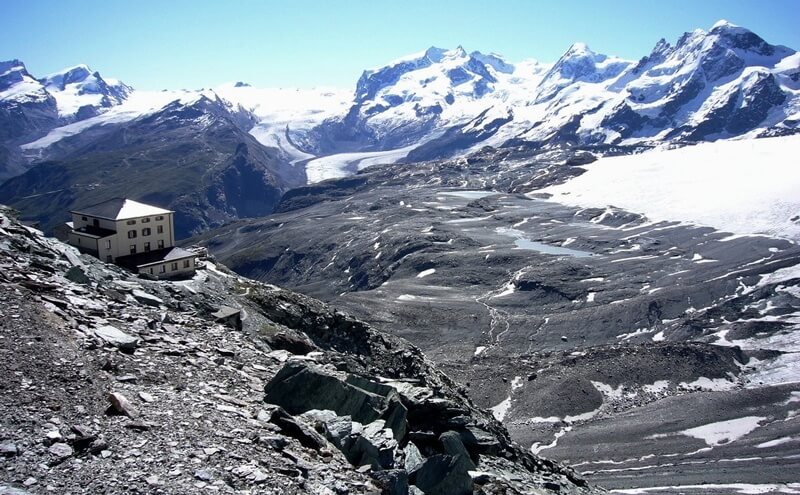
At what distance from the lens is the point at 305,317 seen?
4950cm

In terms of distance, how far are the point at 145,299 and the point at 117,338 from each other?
31.7ft

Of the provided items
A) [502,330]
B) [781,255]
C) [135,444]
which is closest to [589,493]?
[135,444]

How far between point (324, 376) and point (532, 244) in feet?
549

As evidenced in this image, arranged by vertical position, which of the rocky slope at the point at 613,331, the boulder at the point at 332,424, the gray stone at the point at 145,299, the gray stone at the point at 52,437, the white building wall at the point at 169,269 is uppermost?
the gray stone at the point at 145,299

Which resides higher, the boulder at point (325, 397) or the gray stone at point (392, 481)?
the boulder at point (325, 397)

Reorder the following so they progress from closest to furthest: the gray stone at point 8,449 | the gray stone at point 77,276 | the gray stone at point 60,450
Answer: the gray stone at point 8,449, the gray stone at point 60,450, the gray stone at point 77,276

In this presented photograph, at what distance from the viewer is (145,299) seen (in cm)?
3192

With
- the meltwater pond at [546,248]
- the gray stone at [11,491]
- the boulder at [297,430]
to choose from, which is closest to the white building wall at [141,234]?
the boulder at [297,430]

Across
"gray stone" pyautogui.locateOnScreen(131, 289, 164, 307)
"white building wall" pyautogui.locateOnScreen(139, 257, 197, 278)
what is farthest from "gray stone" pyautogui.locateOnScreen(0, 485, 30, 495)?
"white building wall" pyautogui.locateOnScreen(139, 257, 197, 278)

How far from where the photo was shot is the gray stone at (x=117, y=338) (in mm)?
22219

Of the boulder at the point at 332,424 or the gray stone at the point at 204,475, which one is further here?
the boulder at the point at 332,424

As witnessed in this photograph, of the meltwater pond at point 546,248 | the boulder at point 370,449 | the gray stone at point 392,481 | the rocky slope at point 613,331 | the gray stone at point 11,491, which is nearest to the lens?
the gray stone at point 11,491

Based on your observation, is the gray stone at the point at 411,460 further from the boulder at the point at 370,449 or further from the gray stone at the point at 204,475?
the gray stone at the point at 204,475

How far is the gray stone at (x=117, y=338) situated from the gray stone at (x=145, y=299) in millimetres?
8259
